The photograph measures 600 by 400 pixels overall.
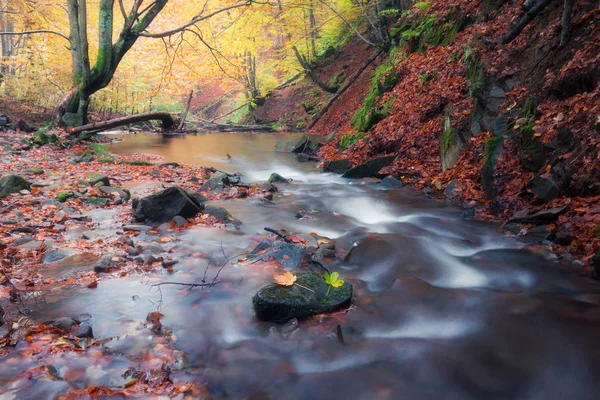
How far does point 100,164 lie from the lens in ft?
32.9

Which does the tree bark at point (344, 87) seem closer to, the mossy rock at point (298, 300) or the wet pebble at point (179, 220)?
the wet pebble at point (179, 220)

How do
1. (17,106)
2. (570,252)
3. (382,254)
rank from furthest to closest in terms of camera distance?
(17,106) < (382,254) < (570,252)

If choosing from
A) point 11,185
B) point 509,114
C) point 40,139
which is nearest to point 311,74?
point 40,139

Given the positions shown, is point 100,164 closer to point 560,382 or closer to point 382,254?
point 382,254

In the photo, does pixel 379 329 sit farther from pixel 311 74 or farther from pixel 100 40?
pixel 311 74

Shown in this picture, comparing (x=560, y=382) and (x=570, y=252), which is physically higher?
(x=570, y=252)

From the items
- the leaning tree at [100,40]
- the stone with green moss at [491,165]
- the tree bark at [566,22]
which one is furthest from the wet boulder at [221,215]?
the leaning tree at [100,40]

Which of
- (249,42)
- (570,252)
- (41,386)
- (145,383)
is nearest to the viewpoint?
(41,386)

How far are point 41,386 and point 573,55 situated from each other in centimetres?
714

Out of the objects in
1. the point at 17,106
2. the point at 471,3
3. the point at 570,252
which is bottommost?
the point at 570,252

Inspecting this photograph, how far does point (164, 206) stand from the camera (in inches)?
220

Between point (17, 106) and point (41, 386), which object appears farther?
point (17, 106)

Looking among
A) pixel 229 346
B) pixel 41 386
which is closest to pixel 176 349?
pixel 229 346

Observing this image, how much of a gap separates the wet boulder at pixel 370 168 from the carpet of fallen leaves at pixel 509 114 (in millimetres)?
281
